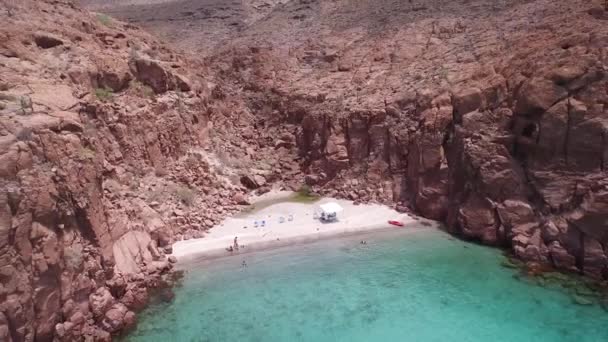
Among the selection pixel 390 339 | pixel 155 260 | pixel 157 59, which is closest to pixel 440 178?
pixel 390 339

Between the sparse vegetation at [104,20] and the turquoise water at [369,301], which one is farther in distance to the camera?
the sparse vegetation at [104,20]

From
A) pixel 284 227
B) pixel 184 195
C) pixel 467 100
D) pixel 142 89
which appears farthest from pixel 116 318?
pixel 467 100

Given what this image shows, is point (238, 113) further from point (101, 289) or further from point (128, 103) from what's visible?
point (101, 289)

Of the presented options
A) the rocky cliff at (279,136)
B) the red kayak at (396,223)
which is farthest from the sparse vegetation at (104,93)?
the red kayak at (396,223)

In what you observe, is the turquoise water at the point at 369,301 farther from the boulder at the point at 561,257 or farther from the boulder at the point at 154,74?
the boulder at the point at 154,74

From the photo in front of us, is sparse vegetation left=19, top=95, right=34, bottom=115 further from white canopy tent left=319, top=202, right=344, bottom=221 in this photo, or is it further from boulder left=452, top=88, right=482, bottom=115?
boulder left=452, top=88, right=482, bottom=115

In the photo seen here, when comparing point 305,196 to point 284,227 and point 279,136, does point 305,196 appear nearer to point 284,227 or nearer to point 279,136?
point 284,227

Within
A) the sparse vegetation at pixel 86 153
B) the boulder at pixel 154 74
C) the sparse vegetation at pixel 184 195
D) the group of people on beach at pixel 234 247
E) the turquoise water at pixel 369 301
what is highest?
the boulder at pixel 154 74
